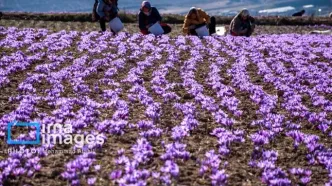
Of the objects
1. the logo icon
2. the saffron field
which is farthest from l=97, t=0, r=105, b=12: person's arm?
the logo icon

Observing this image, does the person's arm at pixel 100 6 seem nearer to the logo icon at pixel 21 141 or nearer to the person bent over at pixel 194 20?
the person bent over at pixel 194 20

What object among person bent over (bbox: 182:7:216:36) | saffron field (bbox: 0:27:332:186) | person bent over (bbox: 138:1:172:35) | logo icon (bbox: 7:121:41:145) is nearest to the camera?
saffron field (bbox: 0:27:332:186)


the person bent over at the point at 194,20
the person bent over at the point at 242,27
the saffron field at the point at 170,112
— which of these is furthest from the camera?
the person bent over at the point at 242,27

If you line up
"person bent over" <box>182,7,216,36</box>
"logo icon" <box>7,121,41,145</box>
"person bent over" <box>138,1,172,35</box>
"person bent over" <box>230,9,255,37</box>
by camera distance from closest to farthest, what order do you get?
1. "logo icon" <box>7,121,41,145</box>
2. "person bent over" <box>138,1,172,35</box>
3. "person bent over" <box>182,7,216,36</box>
4. "person bent over" <box>230,9,255,37</box>

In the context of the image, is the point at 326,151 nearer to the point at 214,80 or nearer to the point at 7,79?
the point at 214,80

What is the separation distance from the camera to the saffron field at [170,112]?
719 centimetres

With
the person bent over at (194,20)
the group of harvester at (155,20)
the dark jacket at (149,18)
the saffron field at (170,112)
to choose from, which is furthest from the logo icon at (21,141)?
the person bent over at (194,20)

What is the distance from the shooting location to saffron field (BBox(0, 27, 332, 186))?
719cm

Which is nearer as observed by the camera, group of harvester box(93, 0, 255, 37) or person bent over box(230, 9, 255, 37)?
group of harvester box(93, 0, 255, 37)

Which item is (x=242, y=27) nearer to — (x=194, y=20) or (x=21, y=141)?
(x=194, y=20)

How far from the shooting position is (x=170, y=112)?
10281 mm

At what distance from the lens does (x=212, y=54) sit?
1792cm

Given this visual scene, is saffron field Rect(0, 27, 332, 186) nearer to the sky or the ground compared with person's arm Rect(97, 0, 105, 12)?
nearer to the ground

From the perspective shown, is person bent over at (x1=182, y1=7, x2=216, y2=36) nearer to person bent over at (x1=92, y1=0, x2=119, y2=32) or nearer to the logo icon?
person bent over at (x1=92, y1=0, x2=119, y2=32)
